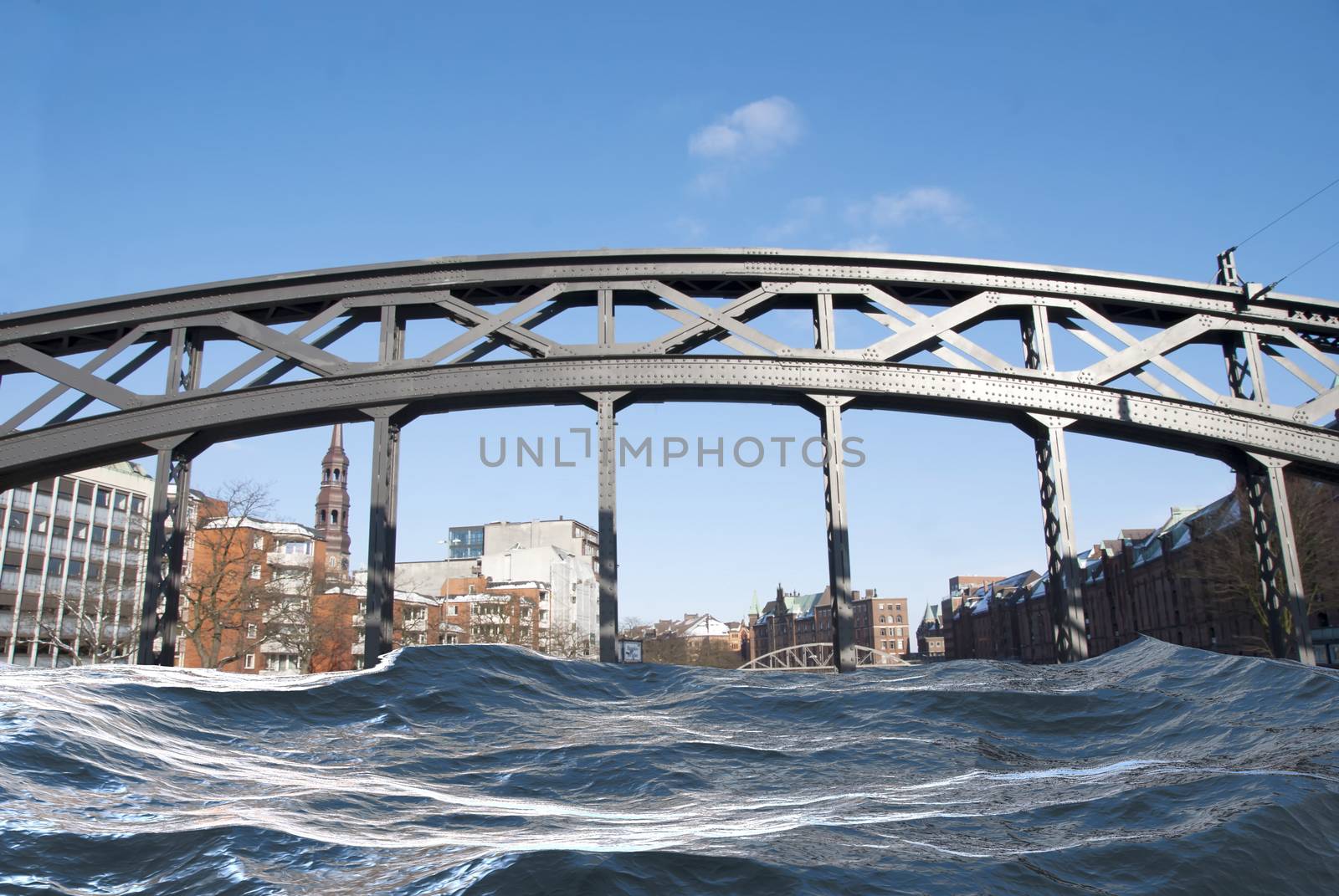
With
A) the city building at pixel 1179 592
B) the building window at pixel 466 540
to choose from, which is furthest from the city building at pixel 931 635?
the building window at pixel 466 540

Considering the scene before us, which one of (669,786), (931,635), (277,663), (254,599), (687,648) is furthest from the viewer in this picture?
(931,635)

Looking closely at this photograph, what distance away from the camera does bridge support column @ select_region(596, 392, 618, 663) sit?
1509 cm

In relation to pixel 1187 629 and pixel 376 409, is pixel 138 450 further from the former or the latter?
pixel 1187 629

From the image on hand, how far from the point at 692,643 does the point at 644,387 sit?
153 metres

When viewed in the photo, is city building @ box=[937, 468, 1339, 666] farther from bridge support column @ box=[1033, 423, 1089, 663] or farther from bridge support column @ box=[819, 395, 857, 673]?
bridge support column @ box=[819, 395, 857, 673]

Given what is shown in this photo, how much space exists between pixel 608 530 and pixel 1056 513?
800 centimetres

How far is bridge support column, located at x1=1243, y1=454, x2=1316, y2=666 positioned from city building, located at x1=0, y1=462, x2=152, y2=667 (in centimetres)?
6370

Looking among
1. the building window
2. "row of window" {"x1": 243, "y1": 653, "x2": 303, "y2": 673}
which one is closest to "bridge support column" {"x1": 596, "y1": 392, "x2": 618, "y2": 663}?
"row of window" {"x1": 243, "y1": 653, "x2": 303, "y2": 673}

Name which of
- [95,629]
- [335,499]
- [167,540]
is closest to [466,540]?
[335,499]

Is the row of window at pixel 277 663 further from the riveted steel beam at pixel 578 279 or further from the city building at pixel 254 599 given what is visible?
the riveted steel beam at pixel 578 279

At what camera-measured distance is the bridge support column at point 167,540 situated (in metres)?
15.4

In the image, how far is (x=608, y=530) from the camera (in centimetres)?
1546

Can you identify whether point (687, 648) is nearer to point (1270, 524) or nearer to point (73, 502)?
point (73, 502)

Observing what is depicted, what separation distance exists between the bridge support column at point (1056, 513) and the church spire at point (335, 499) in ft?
385
